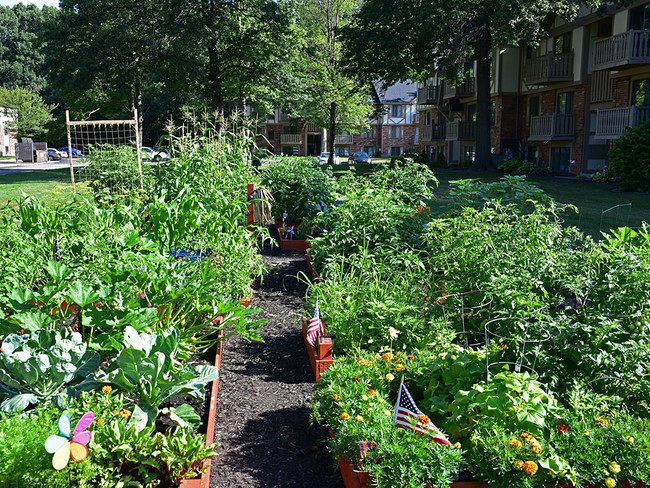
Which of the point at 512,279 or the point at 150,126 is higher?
the point at 150,126

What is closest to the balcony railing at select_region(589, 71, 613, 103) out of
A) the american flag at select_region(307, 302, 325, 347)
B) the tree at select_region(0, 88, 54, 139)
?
the american flag at select_region(307, 302, 325, 347)

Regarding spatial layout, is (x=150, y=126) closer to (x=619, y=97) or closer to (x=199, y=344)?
(x=619, y=97)

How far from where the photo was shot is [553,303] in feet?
11.7

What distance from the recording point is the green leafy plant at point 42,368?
3062 mm

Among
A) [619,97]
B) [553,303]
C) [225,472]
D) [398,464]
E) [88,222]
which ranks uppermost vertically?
[619,97]

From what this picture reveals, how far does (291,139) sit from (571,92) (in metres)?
40.8

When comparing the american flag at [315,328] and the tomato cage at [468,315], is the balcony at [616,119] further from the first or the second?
the american flag at [315,328]

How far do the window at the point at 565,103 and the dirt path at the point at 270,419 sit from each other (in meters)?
21.5

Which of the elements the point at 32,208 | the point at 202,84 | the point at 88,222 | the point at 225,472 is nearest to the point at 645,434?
the point at 225,472

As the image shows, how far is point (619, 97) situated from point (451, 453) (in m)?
21.0

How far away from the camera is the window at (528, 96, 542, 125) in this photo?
25.9 meters

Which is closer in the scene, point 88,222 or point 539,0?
point 88,222

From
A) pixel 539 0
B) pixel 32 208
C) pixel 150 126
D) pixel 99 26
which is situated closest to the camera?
pixel 32 208

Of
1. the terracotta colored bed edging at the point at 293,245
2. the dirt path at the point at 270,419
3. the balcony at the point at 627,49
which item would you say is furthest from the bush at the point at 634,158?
the dirt path at the point at 270,419
